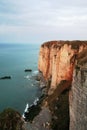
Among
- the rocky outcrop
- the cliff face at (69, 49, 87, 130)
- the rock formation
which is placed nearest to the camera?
the rocky outcrop

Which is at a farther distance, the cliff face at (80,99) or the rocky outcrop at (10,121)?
the cliff face at (80,99)

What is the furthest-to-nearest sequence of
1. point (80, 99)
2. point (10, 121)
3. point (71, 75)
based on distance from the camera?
point (71, 75), point (80, 99), point (10, 121)

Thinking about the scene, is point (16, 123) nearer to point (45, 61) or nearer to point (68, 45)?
point (68, 45)

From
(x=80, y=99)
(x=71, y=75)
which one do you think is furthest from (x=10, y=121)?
(x=71, y=75)

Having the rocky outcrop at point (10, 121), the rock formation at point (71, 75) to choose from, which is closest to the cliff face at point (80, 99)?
the rock formation at point (71, 75)

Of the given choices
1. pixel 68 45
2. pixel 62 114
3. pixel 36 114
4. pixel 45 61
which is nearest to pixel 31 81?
pixel 45 61

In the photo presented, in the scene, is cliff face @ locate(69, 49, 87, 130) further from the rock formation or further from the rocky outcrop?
the rocky outcrop

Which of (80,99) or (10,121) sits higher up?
(80,99)

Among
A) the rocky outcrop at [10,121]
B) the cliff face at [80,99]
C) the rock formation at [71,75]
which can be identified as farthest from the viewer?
the rock formation at [71,75]

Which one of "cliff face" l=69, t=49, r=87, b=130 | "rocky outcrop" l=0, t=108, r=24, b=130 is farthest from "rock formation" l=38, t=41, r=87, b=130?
"rocky outcrop" l=0, t=108, r=24, b=130

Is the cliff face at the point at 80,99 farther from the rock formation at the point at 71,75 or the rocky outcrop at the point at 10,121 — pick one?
the rocky outcrop at the point at 10,121

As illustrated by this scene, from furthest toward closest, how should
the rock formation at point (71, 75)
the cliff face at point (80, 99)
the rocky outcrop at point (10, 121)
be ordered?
1. the rock formation at point (71, 75)
2. the cliff face at point (80, 99)
3. the rocky outcrop at point (10, 121)

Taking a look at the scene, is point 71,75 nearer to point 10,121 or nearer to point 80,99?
point 80,99
